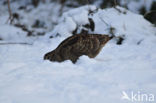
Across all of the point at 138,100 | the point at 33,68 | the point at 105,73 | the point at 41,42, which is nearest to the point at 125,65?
the point at 105,73

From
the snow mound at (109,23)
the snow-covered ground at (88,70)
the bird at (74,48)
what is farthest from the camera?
the snow mound at (109,23)

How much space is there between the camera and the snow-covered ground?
2227mm

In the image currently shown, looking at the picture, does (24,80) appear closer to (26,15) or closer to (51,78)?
(51,78)

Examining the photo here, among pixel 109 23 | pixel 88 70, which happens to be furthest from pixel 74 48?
pixel 109 23

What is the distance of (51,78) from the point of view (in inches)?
105

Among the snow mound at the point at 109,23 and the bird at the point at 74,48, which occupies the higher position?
the bird at the point at 74,48

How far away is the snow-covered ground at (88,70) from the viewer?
2227 mm

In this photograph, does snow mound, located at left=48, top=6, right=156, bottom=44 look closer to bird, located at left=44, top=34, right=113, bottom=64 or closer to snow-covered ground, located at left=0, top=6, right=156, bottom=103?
snow-covered ground, located at left=0, top=6, right=156, bottom=103

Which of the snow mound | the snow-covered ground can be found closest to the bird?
the snow-covered ground

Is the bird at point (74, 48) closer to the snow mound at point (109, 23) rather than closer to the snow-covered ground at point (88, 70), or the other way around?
the snow-covered ground at point (88, 70)

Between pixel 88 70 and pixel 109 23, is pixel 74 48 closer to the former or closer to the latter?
pixel 88 70

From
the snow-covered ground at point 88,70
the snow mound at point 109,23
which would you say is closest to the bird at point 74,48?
the snow-covered ground at point 88,70

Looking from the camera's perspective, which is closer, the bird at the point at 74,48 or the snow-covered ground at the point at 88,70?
the snow-covered ground at the point at 88,70

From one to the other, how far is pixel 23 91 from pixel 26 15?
5.82 meters
